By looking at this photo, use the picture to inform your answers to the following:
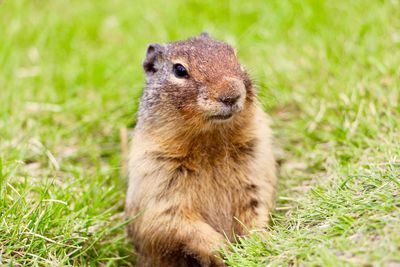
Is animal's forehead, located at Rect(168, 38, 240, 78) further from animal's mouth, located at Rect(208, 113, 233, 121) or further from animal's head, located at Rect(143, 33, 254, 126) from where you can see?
animal's mouth, located at Rect(208, 113, 233, 121)

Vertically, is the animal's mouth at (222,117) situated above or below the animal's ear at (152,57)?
below

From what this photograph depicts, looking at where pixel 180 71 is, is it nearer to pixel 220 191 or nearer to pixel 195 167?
pixel 195 167

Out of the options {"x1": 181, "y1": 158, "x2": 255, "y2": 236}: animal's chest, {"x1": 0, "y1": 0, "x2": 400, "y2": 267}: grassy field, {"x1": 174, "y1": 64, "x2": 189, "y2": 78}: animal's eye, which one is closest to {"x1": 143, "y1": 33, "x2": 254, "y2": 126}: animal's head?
{"x1": 174, "y1": 64, "x2": 189, "y2": 78}: animal's eye

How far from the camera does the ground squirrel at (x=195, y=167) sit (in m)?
4.88

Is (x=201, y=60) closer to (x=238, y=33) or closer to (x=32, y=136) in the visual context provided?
(x=32, y=136)

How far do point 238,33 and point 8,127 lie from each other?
2964mm

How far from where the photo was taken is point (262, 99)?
5.84 m

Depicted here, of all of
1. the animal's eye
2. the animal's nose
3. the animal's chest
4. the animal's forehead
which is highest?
the animal's forehead

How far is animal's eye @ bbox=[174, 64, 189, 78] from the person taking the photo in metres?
5.05

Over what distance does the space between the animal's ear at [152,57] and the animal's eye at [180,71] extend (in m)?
0.38

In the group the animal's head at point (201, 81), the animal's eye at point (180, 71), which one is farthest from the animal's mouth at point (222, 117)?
→ the animal's eye at point (180, 71)

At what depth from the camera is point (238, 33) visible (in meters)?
8.24

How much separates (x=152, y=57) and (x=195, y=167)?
1.02 m

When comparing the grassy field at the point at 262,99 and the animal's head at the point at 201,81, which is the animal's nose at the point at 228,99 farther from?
the grassy field at the point at 262,99
